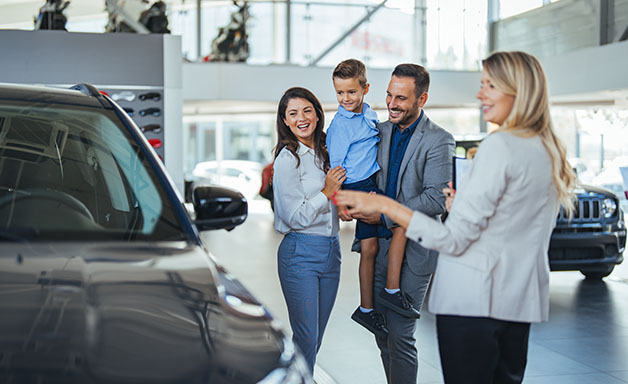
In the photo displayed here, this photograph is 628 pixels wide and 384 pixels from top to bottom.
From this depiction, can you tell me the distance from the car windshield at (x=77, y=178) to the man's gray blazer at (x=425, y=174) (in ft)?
3.65

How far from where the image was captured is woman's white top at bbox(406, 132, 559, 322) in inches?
75.2

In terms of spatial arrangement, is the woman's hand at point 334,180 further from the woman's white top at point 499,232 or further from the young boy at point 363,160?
the woman's white top at point 499,232

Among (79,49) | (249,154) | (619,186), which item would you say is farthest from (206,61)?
(619,186)

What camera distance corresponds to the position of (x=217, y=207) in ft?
7.95

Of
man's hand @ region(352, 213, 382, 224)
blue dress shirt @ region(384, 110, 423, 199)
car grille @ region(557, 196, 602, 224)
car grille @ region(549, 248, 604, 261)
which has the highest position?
blue dress shirt @ region(384, 110, 423, 199)

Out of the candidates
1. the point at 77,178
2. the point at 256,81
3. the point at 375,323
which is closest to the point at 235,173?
the point at 256,81

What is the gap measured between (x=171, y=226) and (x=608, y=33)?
1221cm

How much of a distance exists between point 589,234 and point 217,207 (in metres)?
5.02

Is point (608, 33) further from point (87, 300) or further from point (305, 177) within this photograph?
point (87, 300)

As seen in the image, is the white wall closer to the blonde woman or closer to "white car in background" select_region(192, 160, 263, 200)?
"white car in background" select_region(192, 160, 263, 200)

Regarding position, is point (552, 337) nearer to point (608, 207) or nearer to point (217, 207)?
point (608, 207)

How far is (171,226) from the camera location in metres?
2.10

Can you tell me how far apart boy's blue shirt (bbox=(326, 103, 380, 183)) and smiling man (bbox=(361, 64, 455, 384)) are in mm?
55

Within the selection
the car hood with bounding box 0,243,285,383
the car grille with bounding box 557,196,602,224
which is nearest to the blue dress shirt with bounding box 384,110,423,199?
the car hood with bounding box 0,243,285,383
